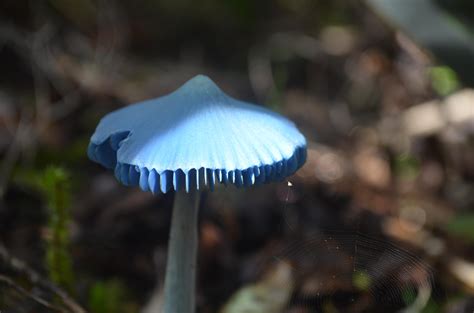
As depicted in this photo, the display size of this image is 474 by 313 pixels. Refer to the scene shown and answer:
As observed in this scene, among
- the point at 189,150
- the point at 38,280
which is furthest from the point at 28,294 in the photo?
the point at 189,150

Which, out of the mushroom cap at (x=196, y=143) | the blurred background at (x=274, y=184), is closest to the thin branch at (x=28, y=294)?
the blurred background at (x=274, y=184)

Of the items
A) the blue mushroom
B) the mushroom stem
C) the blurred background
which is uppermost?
the blue mushroom

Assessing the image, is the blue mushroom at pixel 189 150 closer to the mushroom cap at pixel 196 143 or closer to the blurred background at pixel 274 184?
the mushroom cap at pixel 196 143

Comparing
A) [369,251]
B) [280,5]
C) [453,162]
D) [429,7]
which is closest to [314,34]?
[280,5]

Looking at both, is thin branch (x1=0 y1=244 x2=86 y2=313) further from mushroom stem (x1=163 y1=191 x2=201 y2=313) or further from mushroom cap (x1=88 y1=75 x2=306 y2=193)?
mushroom cap (x1=88 y1=75 x2=306 y2=193)

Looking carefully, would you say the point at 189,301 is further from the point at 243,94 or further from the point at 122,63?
the point at 122,63

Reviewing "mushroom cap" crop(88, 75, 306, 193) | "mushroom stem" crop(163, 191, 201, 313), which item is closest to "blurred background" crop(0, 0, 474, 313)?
"mushroom stem" crop(163, 191, 201, 313)

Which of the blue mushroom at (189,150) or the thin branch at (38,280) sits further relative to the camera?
the thin branch at (38,280)
